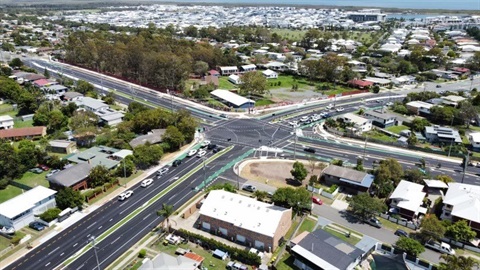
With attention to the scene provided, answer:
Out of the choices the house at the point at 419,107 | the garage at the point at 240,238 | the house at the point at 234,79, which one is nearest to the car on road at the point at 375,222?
the garage at the point at 240,238

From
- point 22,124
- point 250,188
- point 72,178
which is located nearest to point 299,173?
point 250,188

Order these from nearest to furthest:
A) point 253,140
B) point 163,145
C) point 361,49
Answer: point 163,145 → point 253,140 → point 361,49

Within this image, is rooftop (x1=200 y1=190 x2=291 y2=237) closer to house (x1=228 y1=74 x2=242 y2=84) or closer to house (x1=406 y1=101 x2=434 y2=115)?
house (x1=406 y1=101 x2=434 y2=115)

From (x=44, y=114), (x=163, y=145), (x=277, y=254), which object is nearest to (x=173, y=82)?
(x=44, y=114)

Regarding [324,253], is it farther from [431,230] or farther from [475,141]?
[475,141]

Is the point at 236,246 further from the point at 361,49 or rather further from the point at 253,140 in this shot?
the point at 361,49

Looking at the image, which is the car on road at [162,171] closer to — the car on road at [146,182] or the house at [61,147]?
the car on road at [146,182]

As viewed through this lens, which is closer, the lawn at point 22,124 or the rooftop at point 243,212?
the rooftop at point 243,212

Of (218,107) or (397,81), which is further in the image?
(397,81)
